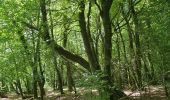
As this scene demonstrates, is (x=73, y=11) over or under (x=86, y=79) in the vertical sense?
over

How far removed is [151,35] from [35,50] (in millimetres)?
6512

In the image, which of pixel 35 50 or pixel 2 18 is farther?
pixel 35 50

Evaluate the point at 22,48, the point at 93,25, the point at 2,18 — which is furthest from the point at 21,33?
the point at 93,25

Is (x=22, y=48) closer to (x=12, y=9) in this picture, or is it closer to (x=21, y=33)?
(x=21, y=33)

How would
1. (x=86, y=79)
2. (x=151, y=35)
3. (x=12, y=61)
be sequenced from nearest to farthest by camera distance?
(x=86, y=79), (x=151, y=35), (x=12, y=61)

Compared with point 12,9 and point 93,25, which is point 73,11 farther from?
point 93,25

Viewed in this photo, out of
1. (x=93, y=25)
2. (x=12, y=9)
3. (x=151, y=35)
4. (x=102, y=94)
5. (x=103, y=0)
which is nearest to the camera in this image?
(x=102, y=94)

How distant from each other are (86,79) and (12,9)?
6.43 meters

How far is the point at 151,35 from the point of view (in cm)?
1403

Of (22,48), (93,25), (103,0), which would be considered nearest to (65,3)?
(103,0)

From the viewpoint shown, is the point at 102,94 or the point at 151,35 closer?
the point at 102,94

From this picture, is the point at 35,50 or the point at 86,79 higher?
the point at 35,50

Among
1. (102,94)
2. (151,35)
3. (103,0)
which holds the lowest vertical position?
(102,94)

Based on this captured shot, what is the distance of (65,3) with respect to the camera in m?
18.4
